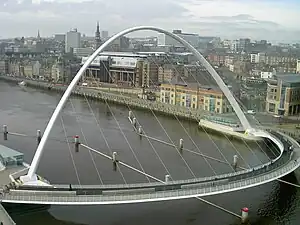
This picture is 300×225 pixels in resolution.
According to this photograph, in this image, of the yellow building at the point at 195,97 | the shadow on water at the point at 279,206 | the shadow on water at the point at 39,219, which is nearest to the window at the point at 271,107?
the yellow building at the point at 195,97

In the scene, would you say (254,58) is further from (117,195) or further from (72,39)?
(117,195)

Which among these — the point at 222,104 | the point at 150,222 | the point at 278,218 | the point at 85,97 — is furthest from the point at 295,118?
the point at 85,97

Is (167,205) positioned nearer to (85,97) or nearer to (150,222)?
(150,222)

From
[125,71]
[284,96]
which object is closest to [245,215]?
[284,96]

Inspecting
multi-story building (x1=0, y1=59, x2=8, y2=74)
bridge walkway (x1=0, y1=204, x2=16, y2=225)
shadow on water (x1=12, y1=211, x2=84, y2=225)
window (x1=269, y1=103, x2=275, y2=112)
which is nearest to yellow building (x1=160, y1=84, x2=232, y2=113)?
window (x1=269, y1=103, x2=275, y2=112)

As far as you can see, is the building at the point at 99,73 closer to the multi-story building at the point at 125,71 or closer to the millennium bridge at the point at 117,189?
the multi-story building at the point at 125,71

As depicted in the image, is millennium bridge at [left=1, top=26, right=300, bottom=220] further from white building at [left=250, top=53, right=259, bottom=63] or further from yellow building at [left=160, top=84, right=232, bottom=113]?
white building at [left=250, top=53, right=259, bottom=63]

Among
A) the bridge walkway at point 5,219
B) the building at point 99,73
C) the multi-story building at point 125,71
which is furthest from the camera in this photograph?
the building at point 99,73
